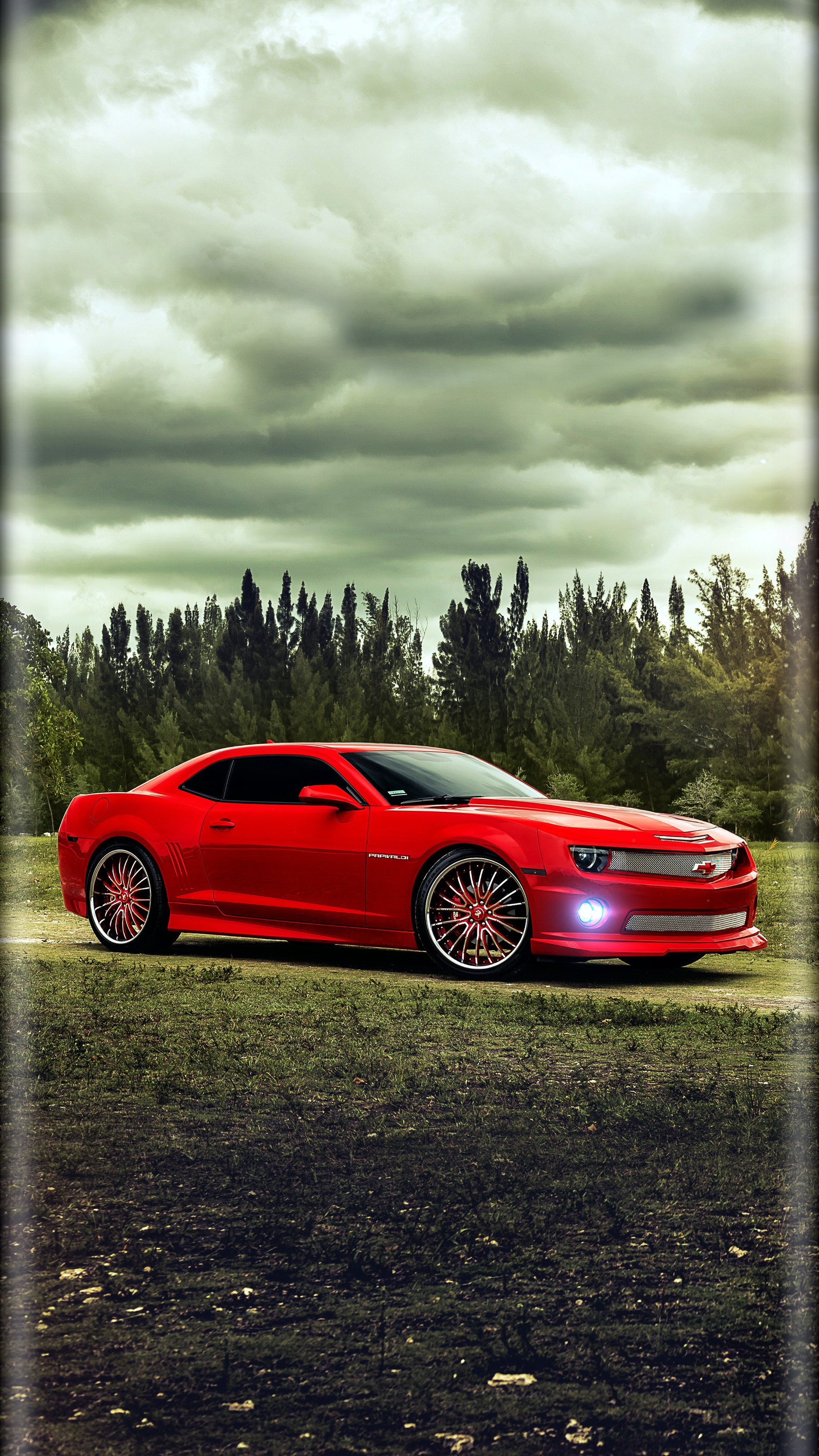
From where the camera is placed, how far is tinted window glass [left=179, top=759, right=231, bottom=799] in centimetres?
909

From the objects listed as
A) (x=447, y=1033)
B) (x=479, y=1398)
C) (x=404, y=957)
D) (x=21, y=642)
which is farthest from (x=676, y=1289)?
(x=21, y=642)

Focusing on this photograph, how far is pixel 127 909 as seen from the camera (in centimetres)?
928

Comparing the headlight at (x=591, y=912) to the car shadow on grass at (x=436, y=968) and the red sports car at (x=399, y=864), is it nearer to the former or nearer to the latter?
the red sports car at (x=399, y=864)

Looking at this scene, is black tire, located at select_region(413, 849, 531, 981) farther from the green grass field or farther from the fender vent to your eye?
the fender vent

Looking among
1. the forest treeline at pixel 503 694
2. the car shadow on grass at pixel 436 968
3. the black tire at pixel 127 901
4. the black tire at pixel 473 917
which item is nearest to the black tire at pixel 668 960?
the car shadow on grass at pixel 436 968

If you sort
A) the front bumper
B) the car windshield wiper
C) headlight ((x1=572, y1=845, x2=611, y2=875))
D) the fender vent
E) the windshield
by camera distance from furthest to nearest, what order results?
the fender vent < the windshield < the car windshield wiper < headlight ((x1=572, y1=845, x2=611, y2=875)) < the front bumper

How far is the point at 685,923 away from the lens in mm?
7660

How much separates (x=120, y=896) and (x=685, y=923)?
13.0 feet

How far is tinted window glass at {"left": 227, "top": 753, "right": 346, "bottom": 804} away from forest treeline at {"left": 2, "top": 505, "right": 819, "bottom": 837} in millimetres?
31628

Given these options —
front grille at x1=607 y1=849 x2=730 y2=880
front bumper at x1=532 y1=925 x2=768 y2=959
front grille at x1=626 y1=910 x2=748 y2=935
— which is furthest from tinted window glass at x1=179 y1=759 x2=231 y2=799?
front grille at x1=626 y1=910 x2=748 y2=935

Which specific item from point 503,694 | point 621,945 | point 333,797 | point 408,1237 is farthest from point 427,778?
point 503,694

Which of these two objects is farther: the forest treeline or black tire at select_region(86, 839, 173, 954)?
the forest treeline

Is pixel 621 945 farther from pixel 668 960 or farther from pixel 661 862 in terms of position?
pixel 668 960

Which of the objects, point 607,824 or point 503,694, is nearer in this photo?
point 607,824
